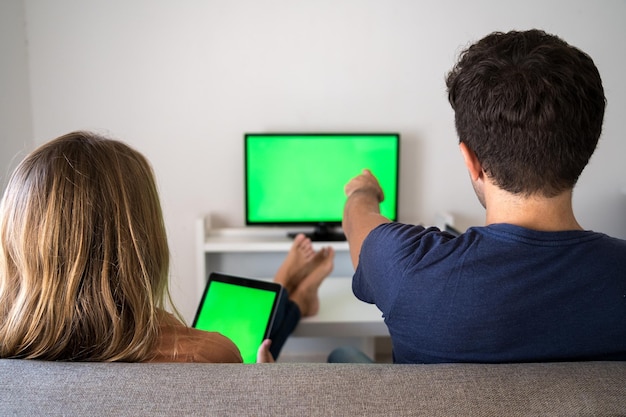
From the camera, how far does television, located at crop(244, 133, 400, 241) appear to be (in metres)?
2.86

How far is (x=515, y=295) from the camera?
854mm

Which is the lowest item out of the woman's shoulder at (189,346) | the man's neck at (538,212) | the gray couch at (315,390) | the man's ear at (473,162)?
the woman's shoulder at (189,346)

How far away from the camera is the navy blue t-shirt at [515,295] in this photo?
2.81 feet

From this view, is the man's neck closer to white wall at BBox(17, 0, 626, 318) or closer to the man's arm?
the man's arm

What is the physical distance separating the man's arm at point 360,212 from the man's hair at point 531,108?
258 millimetres

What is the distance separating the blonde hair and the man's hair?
620 mm

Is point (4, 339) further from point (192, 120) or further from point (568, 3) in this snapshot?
point (568, 3)

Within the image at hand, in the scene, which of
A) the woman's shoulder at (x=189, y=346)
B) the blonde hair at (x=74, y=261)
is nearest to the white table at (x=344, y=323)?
the woman's shoulder at (x=189, y=346)

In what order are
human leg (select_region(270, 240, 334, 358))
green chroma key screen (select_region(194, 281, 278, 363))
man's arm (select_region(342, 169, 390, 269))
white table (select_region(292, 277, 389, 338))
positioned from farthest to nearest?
white table (select_region(292, 277, 389, 338)) < human leg (select_region(270, 240, 334, 358)) < green chroma key screen (select_region(194, 281, 278, 363)) < man's arm (select_region(342, 169, 390, 269))

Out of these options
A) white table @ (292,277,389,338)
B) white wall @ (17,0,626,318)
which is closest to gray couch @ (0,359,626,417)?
white table @ (292,277,389,338)

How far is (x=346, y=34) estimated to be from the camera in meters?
2.86

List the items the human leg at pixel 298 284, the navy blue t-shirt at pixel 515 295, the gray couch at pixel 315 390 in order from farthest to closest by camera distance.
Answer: the human leg at pixel 298 284, the navy blue t-shirt at pixel 515 295, the gray couch at pixel 315 390

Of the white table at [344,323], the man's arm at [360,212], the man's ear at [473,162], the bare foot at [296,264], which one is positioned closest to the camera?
the man's ear at [473,162]

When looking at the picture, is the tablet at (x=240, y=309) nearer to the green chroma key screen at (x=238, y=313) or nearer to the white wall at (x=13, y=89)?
the green chroma key screen at (x=238, y=313)
